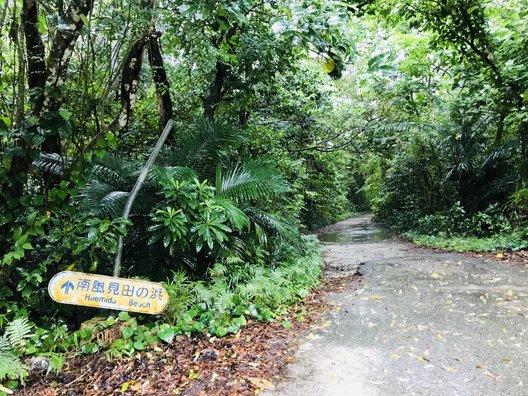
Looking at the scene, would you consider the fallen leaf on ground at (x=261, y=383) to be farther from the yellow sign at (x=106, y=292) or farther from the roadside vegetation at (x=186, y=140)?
the yellow sign at (x=106, y=292)

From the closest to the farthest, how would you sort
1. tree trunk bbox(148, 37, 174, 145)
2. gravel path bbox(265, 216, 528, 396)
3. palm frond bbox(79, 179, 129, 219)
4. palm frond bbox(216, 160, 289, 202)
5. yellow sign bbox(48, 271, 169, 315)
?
gravel path bbox(265, 216, 528, 396), yellow sign bbox(48, 271, 169, 315), palm frond bbox(79, 179, 129, 219), palm frond bbox(216, 160, 289, 202), tree trunk bbox(148, 37, 174, 145)

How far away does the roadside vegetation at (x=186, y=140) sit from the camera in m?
3.15

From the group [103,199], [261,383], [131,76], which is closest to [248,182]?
[103,199]

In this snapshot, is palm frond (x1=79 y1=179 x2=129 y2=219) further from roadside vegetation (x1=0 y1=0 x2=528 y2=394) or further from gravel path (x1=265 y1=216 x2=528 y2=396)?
gravel path (x1=265 y1=216 x2=528 y2=396)

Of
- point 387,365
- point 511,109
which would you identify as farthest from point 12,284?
point 511,109

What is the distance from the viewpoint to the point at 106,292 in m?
3.00

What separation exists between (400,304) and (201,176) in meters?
3.09

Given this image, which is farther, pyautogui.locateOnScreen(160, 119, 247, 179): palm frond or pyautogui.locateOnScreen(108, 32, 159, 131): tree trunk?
pyautogui.locateOnScreen(160, 119, 247, 179): palm frond

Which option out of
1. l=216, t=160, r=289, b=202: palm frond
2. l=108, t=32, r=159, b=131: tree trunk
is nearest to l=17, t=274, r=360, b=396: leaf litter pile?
l=216, t=160, r=289, b=202: palm frond

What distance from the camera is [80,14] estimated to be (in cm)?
311

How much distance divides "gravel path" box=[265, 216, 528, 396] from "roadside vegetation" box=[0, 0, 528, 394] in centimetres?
88

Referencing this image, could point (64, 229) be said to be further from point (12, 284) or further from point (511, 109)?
point (511, 109)

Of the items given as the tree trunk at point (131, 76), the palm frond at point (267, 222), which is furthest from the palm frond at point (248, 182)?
the tree trunk at point (131, 76)

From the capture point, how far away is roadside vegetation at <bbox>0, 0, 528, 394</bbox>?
124 inches
